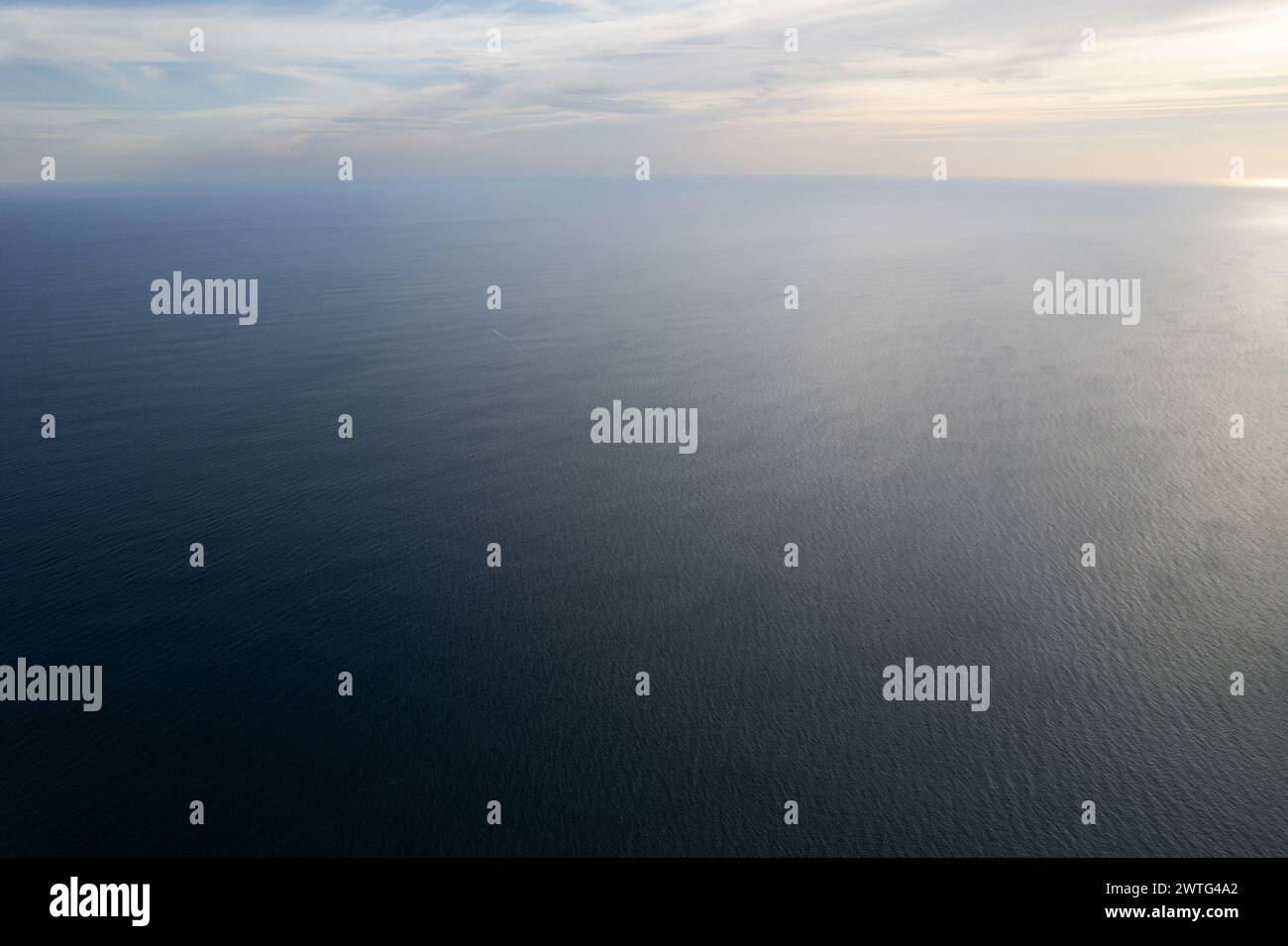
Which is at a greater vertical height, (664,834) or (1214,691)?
(1214,691)

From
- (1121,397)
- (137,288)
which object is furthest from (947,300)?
(137,288)

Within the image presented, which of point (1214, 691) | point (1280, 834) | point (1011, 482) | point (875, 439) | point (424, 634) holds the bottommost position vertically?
point (1280, 834)

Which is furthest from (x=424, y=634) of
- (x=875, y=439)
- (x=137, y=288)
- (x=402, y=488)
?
(x=137, y=288)

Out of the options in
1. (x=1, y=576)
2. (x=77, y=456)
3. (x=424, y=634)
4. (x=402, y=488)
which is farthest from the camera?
(x=77, y=456)

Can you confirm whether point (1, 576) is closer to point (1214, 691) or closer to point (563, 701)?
point (563, 701)

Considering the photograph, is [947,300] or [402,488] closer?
[402,488]
